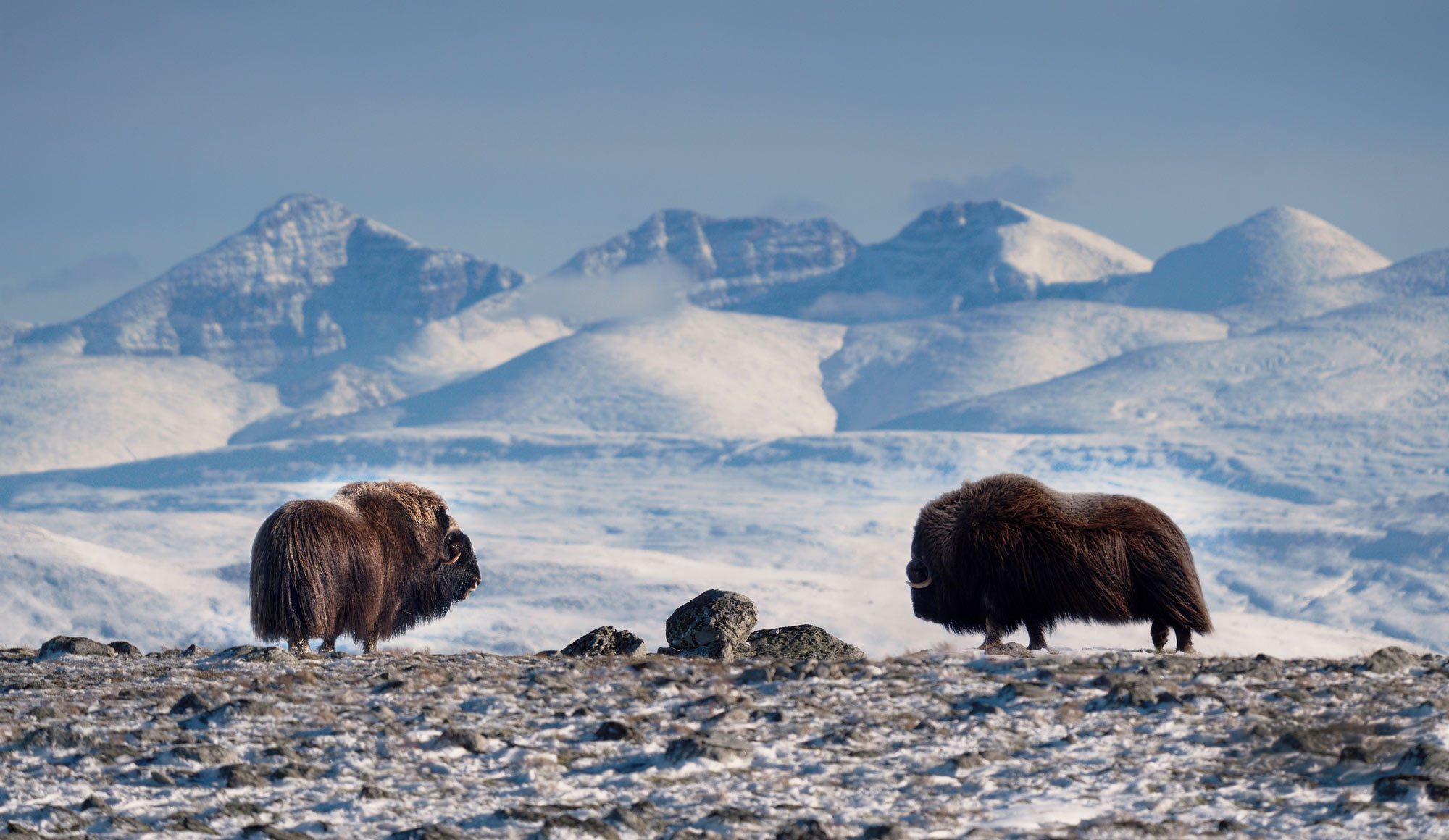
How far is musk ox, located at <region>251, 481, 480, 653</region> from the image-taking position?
15.5 metres

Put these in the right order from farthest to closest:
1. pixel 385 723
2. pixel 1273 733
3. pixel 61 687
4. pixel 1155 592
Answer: pixel 1155 592 → pixel 61 687 → pixel 385 723 → pixel 1273 733

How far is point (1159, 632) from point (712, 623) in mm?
4777

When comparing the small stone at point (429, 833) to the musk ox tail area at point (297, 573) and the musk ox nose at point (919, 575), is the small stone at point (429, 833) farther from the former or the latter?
the musk ox nose at point (919, 575)

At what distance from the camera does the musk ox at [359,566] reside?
50.9 feet

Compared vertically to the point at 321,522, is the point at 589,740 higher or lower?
lower

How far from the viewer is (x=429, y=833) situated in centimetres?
829

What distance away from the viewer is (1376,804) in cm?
851

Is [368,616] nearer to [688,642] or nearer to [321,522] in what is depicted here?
[321,522]

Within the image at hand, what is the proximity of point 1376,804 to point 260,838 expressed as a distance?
22.0 ft

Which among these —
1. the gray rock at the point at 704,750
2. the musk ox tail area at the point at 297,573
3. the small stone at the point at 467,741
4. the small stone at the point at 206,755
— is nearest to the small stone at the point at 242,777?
the small stone at the point at 206,755

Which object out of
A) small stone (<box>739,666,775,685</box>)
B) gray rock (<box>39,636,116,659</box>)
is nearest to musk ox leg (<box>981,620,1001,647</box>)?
small stone (<box>739,666,775,685</box>)

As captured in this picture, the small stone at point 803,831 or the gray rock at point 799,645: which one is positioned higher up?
the gray rock at point 799,645

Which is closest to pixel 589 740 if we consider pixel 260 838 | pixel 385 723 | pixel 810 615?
pixel 385 723

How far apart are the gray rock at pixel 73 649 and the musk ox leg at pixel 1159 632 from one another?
11.5m
